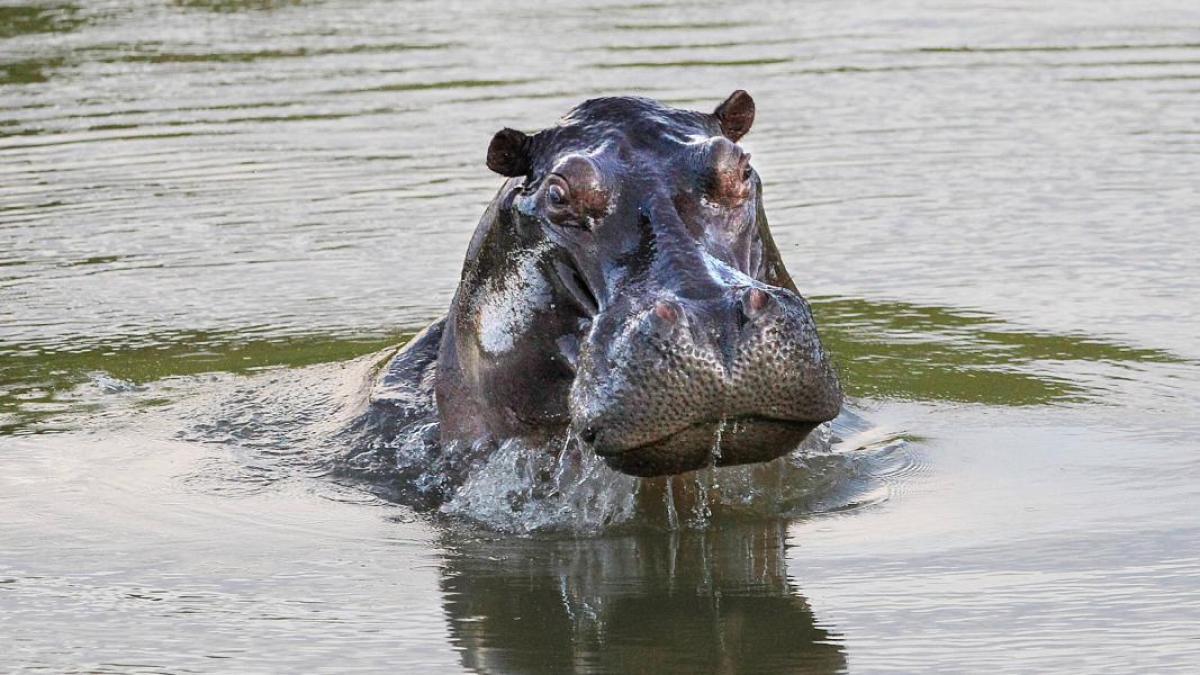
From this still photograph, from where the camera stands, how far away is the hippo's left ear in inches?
275

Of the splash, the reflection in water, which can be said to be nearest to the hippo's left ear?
the splash

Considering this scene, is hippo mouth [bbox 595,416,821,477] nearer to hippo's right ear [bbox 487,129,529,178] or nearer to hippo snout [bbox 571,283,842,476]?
hippo snout [bbox 571,283,842,476]

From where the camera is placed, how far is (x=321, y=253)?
11094 millimetres

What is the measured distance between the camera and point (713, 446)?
226 inches

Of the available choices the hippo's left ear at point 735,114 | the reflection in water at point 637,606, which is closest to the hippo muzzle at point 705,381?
the reflection in water at point 637,606

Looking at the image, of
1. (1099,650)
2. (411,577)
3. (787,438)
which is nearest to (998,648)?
(1099,650)

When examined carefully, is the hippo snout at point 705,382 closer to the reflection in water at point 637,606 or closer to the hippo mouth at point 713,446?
the hippo mouth at point 713,446

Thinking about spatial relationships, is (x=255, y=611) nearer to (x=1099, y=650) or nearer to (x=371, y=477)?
(x=371, y=477)

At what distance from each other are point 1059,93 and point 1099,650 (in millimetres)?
8550

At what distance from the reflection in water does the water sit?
2 centimetres

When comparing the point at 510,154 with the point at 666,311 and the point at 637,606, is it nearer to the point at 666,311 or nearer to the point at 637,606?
the point at 666,311

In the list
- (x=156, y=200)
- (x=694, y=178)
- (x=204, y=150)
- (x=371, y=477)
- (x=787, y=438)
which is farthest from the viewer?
(x=204, y=150)

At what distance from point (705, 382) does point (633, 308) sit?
0.41 meters

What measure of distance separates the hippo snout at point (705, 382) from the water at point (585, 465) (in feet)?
1.50
